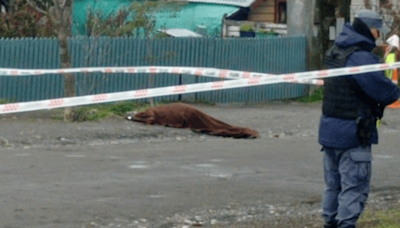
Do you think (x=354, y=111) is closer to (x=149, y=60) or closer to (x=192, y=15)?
(x=149, y=60)

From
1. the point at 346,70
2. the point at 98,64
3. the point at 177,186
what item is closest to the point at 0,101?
the point at 98,64

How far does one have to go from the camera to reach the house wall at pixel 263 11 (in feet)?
110

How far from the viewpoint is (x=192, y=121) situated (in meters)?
16.0

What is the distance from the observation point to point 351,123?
7.01 meters

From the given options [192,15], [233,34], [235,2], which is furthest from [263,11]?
[233,34]

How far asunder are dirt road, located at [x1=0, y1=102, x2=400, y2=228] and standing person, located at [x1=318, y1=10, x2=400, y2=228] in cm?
172

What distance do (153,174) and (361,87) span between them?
4.38 metres

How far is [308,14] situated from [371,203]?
46.9 ft

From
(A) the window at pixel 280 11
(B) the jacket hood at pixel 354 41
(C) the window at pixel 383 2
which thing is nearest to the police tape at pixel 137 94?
(B) the jacket hood at pixel 354 41

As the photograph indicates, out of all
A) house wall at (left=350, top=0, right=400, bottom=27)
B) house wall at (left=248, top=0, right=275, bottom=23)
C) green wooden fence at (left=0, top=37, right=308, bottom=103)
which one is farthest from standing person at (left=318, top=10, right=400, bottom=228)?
house wall at (left=248, top=0, right=275, bottom=23)

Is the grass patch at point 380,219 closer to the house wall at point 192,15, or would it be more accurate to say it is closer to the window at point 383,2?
the window at point 383,2

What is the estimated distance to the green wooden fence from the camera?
19.0m

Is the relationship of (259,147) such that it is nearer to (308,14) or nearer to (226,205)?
(226,205)

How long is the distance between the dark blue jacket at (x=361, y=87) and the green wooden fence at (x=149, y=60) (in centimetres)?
1245
